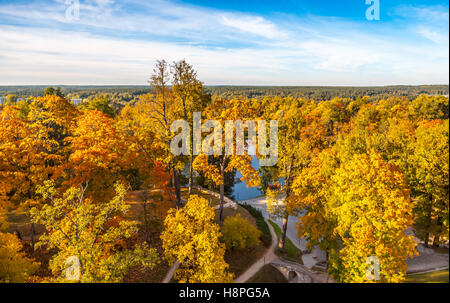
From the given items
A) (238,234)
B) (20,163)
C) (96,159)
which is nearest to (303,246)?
(238,234)

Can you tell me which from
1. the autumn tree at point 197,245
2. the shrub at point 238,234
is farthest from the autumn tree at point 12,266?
the shrub at point 238,234

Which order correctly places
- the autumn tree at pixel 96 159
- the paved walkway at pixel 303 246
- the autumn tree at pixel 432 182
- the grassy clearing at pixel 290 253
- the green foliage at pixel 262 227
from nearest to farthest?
the autumn tree at pixel 96 159
the autumn tree at pixel 432 182
the grassy clearing at pixel 290 253
the paved walkway at pixel 303 246
the green foliage at pixel 262 227

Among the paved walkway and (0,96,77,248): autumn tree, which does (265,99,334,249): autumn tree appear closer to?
the paved walkway

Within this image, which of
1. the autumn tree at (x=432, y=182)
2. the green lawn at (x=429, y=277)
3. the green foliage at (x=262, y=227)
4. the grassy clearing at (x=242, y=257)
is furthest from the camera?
the green foliage at (x=262, y=227)

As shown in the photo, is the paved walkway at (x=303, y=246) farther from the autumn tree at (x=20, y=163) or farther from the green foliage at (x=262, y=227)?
the autumn tree at (x=20, y=163)

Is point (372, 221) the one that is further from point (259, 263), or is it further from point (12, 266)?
point (12, 266)

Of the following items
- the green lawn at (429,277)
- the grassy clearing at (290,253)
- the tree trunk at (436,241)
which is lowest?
the grassy clearing at (290,253)
